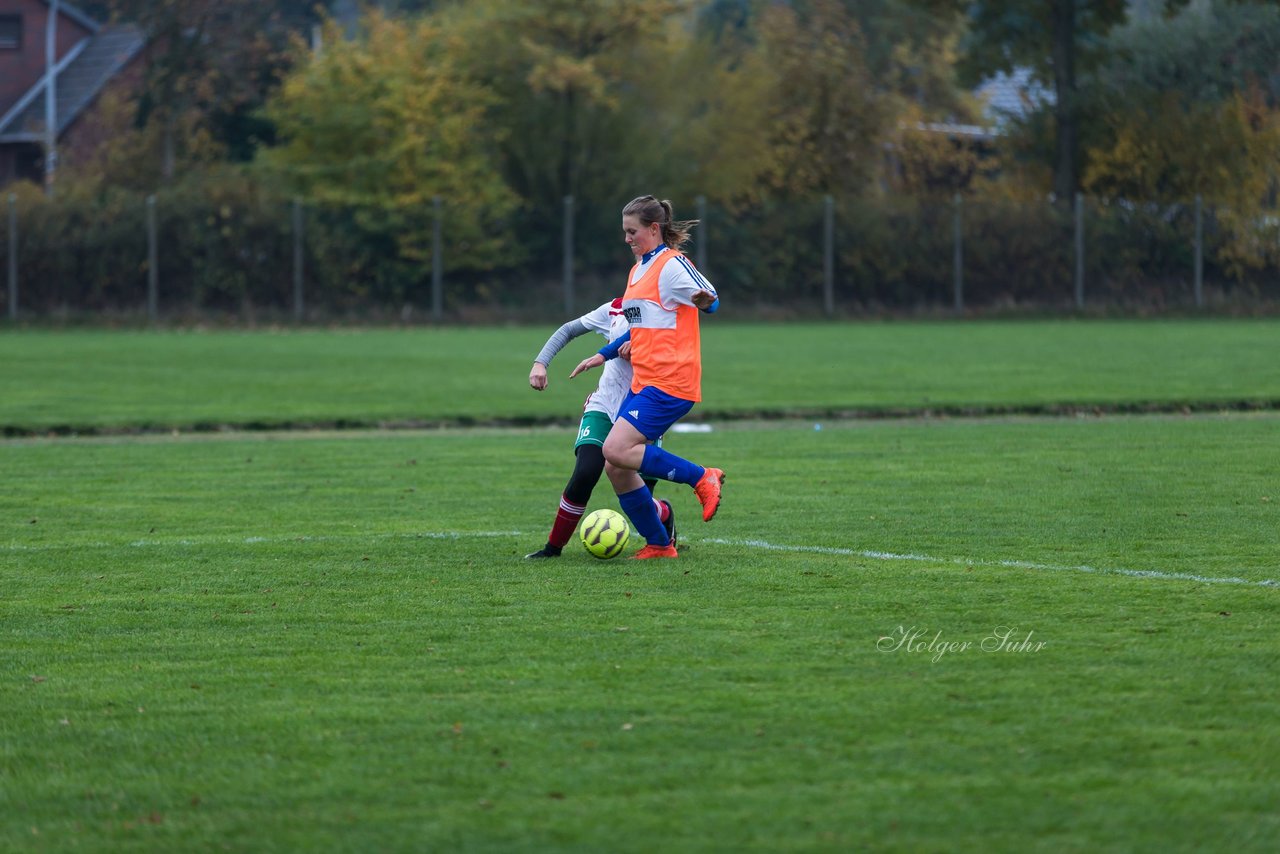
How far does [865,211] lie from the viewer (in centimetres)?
3784

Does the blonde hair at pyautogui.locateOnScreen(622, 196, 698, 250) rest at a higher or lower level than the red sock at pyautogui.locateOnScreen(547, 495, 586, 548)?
higher

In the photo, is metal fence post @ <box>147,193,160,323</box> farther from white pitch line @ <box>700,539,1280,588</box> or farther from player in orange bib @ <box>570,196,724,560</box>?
player in orange bib @ <box>570,196,724,560</box>

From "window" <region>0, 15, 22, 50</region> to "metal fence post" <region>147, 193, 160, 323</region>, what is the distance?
20.8 metres

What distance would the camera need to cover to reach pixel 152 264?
114 ft

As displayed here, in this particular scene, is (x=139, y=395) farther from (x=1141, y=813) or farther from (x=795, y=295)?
(x=795, y=295)

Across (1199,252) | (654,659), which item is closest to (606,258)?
(1199,252)

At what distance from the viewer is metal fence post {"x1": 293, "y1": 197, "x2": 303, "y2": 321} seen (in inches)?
1391

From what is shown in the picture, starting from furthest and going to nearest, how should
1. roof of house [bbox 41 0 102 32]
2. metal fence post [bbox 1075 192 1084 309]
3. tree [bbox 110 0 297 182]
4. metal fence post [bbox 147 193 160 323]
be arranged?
roof of house [bbox 41 0 102 32] → tree [bbox 110 0 297 182] → metal fence post [bbox 1075 192 1084 309] → metal fence post [bbox 147 193 160 323]

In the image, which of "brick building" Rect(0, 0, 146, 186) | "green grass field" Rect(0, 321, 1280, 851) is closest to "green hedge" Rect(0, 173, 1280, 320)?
"brick building" Rect(0, 0, 146, 186)

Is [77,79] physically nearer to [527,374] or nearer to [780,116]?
[780,116]

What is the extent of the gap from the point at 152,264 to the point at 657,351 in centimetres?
2911

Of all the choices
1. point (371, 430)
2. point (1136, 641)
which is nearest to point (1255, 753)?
point (1136, 641)

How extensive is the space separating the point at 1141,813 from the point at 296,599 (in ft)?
13.8

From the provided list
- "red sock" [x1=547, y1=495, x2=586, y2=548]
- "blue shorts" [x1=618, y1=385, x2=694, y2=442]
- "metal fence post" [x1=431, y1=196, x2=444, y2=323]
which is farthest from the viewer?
"metal fence post" [x1=431, y1=196, x2=444, y2=323]
